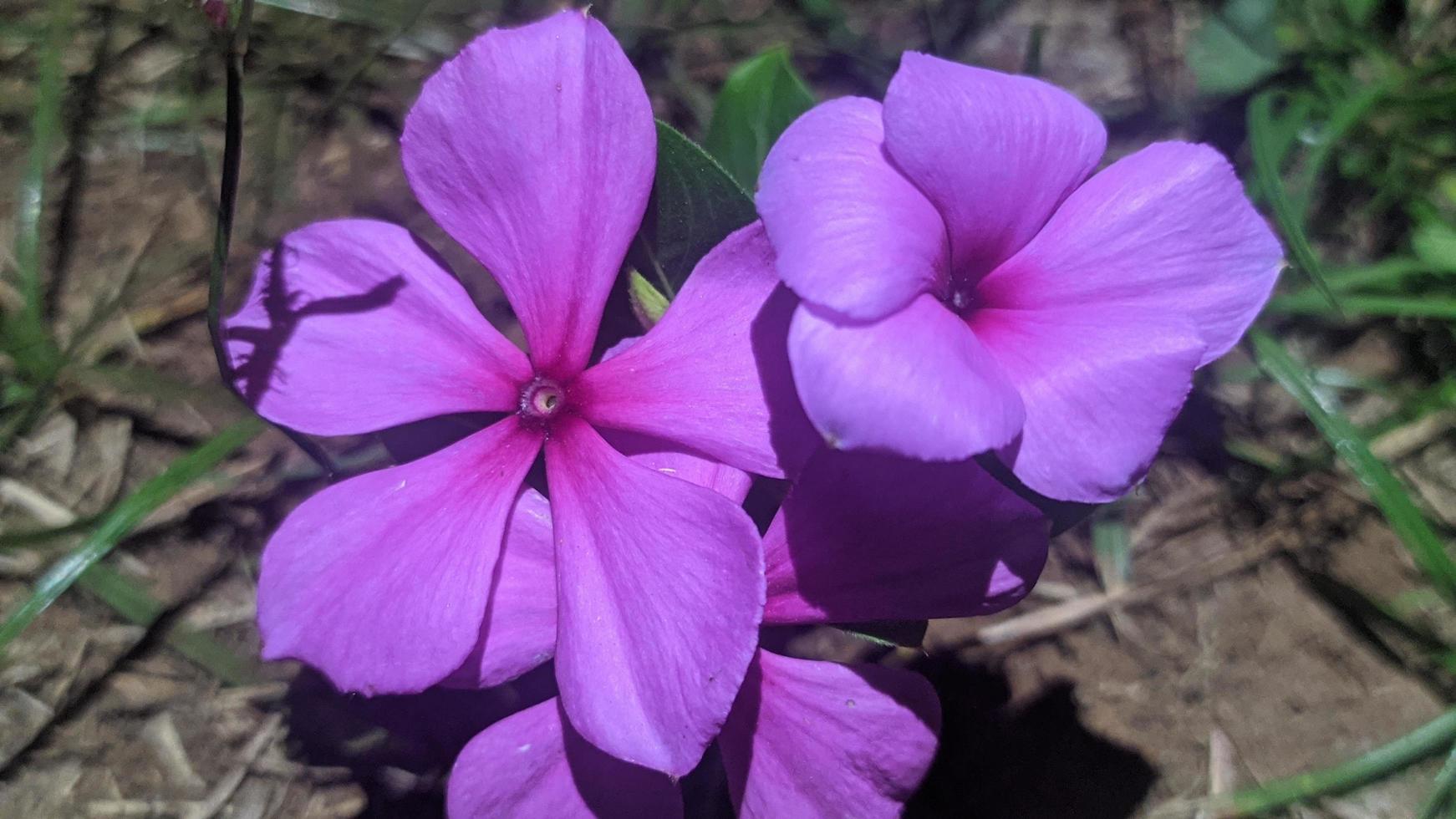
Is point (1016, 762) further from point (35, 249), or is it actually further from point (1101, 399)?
point (35, 249)

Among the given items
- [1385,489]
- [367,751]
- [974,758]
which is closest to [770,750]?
[974,758]

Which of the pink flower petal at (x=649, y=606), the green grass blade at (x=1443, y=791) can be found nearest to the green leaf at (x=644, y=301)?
the pink flower petal at (x=649, y=606)

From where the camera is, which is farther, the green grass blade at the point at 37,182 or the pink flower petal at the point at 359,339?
the green grass blade at the point at 37,182

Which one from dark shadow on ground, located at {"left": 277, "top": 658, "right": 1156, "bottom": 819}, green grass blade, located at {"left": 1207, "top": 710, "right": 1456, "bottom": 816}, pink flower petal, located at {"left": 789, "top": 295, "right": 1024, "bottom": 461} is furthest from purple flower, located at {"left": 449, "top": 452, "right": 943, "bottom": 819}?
green grass blade, located at {"left": 1207, "top": 710, "right": 1456, "bottom": 816}

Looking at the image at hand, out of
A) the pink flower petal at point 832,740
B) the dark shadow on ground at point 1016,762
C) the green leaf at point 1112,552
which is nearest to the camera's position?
the pink flower petal at point 832,740

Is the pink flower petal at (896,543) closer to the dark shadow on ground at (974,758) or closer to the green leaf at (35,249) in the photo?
the dark shadow on ground at (974,758)

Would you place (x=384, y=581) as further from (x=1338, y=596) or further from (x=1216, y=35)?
(x=1216, y=35)

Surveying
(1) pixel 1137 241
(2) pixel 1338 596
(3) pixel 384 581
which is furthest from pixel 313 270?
(2) pixel 1338 596
